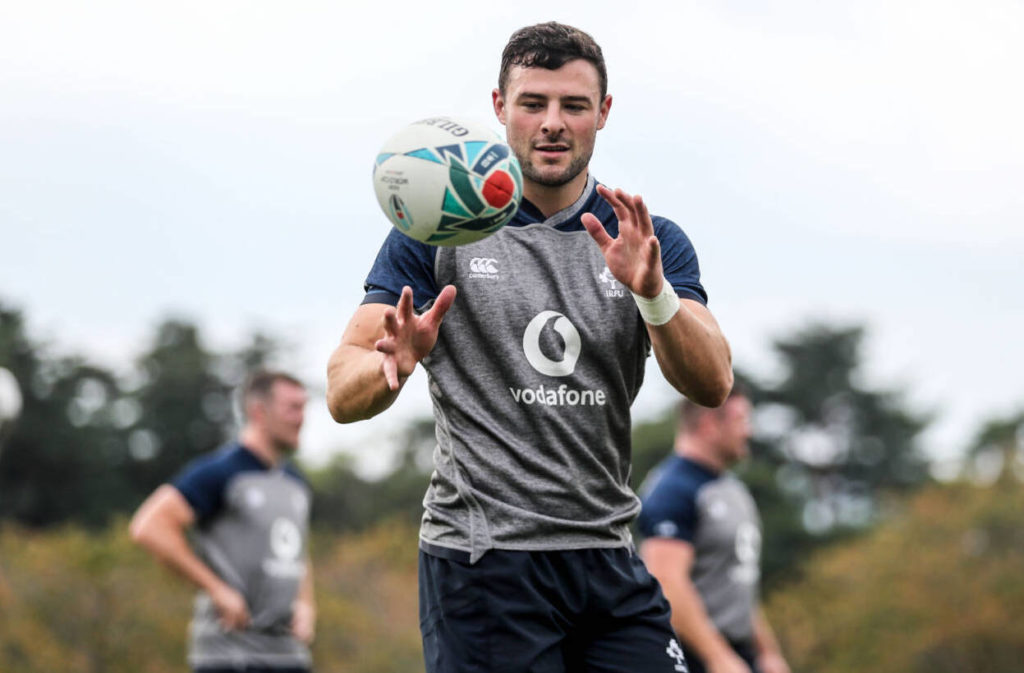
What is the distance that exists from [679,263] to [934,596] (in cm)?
2276

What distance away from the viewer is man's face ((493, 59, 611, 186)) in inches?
175

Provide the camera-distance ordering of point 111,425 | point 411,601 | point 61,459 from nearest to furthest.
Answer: point 411,601 < point 61,459 < point 111,425

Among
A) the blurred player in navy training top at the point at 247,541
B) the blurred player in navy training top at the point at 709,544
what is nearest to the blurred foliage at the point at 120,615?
the blurred player in navy training top at the point at 247,541

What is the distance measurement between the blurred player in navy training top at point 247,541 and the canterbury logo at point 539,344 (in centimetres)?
516

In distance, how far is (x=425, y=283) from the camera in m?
4.46

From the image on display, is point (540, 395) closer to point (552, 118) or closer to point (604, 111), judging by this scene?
point (552, 118)

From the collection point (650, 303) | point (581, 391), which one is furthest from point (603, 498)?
point (650, 303)

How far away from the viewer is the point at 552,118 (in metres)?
4.43

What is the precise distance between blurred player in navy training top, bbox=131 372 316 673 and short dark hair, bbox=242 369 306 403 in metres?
0.01

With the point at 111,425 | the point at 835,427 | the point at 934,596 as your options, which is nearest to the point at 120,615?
the point at 934,596

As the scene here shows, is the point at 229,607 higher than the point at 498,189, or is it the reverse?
the point at 498,189

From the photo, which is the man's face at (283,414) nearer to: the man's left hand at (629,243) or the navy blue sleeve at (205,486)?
the navy blue sleeve at (205,486)

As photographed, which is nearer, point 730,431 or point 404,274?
point 404,274

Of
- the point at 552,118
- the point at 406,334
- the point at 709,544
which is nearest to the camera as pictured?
the point at 406,334
